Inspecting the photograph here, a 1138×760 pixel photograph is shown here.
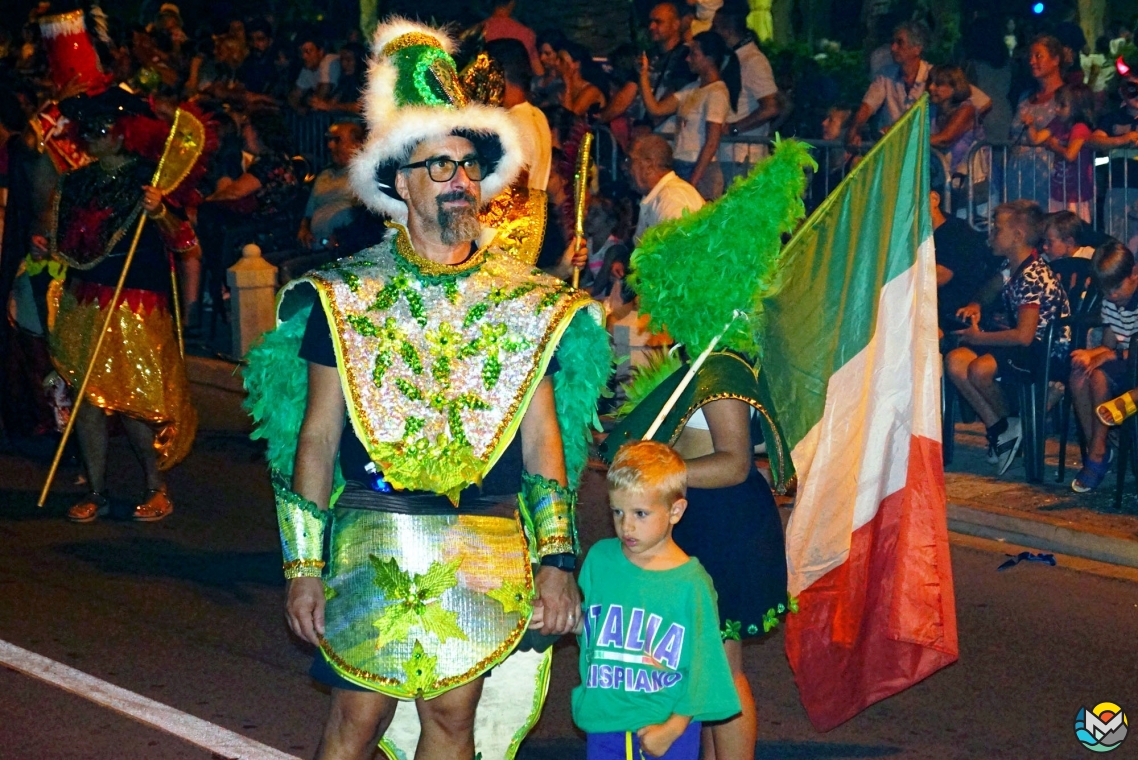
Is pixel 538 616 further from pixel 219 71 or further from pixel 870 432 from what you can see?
pixel 219 71

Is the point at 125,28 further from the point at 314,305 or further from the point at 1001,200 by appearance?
the point at 314,305

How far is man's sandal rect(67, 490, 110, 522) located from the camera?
873 cm

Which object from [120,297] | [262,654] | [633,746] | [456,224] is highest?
[456,224]

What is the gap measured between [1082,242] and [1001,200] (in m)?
1.34

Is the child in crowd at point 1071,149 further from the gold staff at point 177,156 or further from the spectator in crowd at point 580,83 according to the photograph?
the gold staff at point 177,156

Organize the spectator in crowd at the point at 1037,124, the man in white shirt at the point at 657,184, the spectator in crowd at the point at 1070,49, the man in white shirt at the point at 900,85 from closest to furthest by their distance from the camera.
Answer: the man in white shirt at the point at 657,184, the spectator in crowd at the point at 1037,124, the spectator in crowd at the point at 1070,49, the man in white shirt at the point at 900,85

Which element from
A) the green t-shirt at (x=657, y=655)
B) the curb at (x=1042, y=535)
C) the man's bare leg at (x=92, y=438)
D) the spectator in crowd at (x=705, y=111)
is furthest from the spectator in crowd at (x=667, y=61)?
the green t-shirt at (x=657, y=655)

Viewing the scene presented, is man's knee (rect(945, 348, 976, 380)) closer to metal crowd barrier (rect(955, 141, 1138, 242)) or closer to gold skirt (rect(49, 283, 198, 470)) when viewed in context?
metal crowd barrier (rect(955, 141, 1138, 242))

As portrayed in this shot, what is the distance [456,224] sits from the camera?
4.11 m

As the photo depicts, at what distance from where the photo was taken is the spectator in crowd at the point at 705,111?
12070 millimetres

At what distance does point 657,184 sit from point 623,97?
16.4 ft

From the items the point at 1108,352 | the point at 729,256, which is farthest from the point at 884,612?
the point at 1108,352

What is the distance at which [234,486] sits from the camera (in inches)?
379

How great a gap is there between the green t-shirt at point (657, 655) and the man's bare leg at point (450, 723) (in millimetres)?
325
